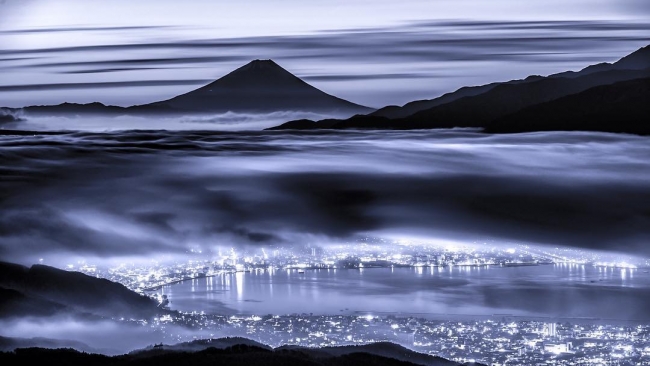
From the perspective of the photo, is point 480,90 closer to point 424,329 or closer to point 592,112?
point 592,112

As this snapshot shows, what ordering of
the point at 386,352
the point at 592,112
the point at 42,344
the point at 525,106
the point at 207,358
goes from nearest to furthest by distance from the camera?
the point at 207,358 → the point at 386,352 → the point at 42,344 → the point at 592,112 → the point at 525,106

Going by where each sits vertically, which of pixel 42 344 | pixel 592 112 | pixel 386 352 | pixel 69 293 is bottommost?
pixel 386 352

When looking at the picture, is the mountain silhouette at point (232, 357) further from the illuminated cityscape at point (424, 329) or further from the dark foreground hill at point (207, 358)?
the illuminated cityscape at point (424, 329)

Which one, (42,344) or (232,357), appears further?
(42,344)

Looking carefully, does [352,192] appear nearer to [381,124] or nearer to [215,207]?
[215,207]

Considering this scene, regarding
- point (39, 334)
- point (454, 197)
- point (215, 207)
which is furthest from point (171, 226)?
point (39, 334)

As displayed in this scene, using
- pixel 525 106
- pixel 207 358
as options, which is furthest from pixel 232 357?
pixel 525 106

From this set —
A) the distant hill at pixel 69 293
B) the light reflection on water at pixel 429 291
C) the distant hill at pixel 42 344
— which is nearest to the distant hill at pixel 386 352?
the distant hill at pixel 42 344
